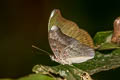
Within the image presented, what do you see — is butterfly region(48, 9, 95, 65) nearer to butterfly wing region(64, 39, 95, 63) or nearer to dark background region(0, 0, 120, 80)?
butterfly wing region(64, 39, 95, 63)

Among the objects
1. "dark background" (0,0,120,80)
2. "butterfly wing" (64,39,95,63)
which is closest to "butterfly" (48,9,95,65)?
"butterfly wing" (64,39,95,63)

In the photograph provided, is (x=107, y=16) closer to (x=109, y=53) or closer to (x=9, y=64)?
(x=9, y=64)

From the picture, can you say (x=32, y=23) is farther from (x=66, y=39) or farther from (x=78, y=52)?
(x=66, y=39)

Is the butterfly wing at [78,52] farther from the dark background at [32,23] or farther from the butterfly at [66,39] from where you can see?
the dark background at [32,23]

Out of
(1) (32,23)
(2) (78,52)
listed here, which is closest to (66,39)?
(2) (78,52)

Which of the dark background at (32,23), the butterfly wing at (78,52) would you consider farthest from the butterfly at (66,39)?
the dark background at (32,23)

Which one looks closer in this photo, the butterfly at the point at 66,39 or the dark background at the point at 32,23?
the butterfly at the point at 66,39
